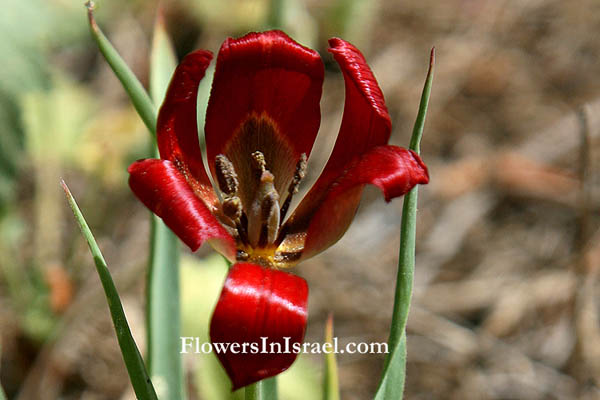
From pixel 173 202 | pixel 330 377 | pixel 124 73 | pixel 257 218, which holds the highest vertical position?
pixel 124 73

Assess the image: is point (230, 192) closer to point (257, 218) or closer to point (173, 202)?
point (257, 218)

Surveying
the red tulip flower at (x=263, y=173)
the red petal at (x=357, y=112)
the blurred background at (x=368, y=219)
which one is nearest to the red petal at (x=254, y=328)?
the red tulip flower at (x=263, y=173)

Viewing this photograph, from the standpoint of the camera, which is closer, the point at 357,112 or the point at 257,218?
the point at 357,112

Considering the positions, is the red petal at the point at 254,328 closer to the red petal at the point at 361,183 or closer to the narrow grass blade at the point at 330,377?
the red petal at the point at 361,183

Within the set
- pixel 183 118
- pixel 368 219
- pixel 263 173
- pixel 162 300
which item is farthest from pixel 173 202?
pixel 368 219

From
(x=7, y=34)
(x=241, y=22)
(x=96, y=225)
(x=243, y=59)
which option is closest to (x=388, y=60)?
(x=241, y=22)

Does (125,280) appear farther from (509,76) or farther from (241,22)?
(509,76)

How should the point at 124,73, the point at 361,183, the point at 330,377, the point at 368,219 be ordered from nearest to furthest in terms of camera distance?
the point at 361,183 < the point at 124,73 < the point at 330,377 < the point at 368,219
